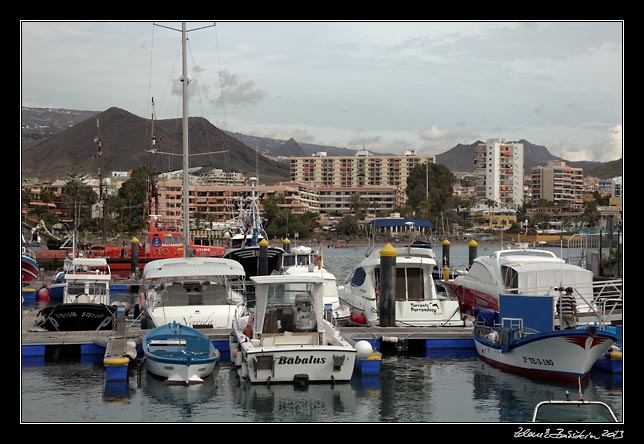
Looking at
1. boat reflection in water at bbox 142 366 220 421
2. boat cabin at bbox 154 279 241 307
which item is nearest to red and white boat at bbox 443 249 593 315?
boat cabin at bbox 154 279 241 307

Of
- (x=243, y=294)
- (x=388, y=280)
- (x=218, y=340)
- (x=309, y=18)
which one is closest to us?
(x=309, y=18)

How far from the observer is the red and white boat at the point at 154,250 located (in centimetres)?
6675

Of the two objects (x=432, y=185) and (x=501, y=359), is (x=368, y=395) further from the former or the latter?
(x=432, y=185)

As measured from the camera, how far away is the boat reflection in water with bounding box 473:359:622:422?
2059cm

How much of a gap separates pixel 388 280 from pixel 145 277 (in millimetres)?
8302

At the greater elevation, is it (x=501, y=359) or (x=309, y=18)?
(x=309, y=18)

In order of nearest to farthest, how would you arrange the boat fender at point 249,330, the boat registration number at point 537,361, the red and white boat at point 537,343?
the red and white boat at point 537,343 → the boat registration number at point 537,361 → the boat fender at point 249,330

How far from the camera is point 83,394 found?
22000 mm

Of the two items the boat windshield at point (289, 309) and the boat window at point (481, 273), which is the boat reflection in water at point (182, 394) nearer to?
the boat windshield at point (289, 309)

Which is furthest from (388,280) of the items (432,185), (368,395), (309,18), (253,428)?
(432,185)

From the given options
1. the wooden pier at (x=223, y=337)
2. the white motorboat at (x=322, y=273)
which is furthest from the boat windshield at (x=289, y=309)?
the white motorboat at (x=322, y=273)

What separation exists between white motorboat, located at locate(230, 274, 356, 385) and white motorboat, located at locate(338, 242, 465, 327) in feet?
20.3

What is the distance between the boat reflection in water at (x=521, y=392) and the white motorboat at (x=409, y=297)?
563 cm

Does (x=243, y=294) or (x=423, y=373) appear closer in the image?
(x=423, y=373)
